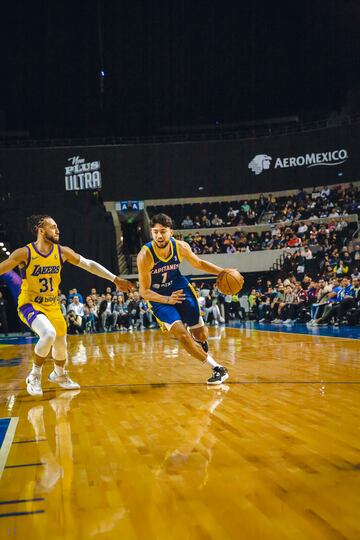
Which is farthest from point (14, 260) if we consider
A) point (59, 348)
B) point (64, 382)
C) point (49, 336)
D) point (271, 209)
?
point (271, 209)

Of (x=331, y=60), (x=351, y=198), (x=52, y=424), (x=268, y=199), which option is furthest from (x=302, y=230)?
(x=52, y=424)

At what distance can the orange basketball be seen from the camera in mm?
5758

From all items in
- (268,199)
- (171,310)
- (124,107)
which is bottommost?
(171,310)

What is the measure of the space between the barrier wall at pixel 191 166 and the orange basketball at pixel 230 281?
2259 cm

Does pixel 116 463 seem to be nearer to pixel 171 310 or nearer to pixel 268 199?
pixel 171 310

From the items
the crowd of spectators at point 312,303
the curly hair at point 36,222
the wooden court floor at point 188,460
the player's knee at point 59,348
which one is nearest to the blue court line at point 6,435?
the wooden court floor at point 188,460

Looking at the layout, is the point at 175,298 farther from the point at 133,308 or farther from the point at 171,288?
the point at 133,308

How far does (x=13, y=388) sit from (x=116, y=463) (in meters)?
3.56

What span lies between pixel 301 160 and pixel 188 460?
87.0ft

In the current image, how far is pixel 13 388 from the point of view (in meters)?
6.19

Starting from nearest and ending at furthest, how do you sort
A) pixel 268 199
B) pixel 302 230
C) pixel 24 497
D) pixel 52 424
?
pixel 24 497 < pixel 52 424 < pixel 302 230 < pixel 268 199

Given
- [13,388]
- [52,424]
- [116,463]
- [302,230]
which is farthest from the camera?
[302,230]

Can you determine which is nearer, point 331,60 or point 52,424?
point 52,424

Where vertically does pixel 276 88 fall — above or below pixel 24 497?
above
